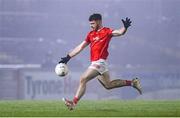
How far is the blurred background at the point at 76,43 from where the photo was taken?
29.2m

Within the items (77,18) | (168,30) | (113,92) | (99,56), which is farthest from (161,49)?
(99,56)

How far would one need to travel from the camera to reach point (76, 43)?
34969mm

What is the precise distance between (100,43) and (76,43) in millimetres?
25692

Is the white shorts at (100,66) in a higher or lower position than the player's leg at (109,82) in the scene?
higher

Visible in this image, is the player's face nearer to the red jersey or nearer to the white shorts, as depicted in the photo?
the red jersey

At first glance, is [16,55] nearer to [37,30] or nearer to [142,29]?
[37,30]

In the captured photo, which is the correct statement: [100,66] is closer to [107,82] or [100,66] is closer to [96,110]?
[107,82]

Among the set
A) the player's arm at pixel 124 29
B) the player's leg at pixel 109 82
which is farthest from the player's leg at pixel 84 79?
the player's arm at pixel 124 29

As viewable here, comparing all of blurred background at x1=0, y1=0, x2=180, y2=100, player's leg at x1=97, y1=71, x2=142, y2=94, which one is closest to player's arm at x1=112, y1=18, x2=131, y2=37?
player's leg at x1=97, y1=71, x2=142, y2=94

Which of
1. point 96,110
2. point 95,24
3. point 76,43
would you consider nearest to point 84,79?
point 96,110

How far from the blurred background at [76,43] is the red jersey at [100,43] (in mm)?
18969

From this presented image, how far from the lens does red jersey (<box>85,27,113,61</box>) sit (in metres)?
9.23

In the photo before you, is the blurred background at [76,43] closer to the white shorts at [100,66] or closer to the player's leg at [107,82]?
the player's leg at [107,82]

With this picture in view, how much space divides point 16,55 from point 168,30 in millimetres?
7813
